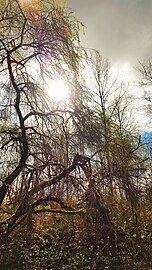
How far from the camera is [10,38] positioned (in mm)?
5617

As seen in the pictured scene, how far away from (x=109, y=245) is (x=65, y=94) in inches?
115

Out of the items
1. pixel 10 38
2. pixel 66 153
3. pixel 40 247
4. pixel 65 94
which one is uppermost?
pixel 10 38

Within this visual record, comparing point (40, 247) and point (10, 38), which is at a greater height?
point (10, 38)

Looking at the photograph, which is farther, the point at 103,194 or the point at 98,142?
the point at 103,194

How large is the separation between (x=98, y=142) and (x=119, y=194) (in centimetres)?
127

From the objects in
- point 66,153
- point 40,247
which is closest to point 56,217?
point 40,247

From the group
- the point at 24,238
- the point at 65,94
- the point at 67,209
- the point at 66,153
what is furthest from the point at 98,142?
the point at 24,238

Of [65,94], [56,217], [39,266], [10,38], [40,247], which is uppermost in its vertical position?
[10,38]

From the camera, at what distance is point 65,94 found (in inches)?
213

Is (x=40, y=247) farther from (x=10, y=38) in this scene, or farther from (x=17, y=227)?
(x=10, y=38)

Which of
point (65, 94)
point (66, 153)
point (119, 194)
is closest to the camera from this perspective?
point (66, 153)

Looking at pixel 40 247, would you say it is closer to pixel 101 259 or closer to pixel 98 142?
pixel 101 259

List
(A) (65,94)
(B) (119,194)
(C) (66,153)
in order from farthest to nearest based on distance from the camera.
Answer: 1. (B) (119,194)
2. (A) (65,94)
3. (C) (66,153)

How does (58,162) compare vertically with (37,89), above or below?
below
